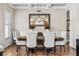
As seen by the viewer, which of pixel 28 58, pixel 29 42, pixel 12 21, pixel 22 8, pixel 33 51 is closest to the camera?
pixel 28 58

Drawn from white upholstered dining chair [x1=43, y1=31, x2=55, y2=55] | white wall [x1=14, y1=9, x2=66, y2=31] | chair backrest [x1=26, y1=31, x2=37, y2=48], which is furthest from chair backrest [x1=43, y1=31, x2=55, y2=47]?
white wall [x1=14, y1=9, x2=66, y2=31]

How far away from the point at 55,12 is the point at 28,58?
522 cm

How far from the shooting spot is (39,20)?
22.1ft

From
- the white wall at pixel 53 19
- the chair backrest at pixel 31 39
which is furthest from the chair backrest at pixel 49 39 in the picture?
the white wall at pixel 53 19

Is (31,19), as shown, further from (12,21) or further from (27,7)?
(12,21)

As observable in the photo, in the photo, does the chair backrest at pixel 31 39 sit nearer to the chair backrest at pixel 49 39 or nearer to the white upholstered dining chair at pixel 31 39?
the white upholstered dining chair at pixel 31 39

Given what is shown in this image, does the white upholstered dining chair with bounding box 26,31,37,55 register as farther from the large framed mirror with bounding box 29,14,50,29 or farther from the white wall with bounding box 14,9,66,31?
the large framed mirror with bounding box 29,14,50,29

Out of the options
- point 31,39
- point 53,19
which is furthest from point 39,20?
point 31,39

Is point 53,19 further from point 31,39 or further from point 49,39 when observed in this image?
point 31,39

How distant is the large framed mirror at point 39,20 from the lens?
6.64 metres

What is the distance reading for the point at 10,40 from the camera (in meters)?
4.84

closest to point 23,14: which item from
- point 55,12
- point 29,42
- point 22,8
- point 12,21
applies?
point 22,8

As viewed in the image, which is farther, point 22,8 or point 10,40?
point 22,8

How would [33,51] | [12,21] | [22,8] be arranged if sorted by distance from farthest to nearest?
[22,8]
[12,21]
[33,51]
